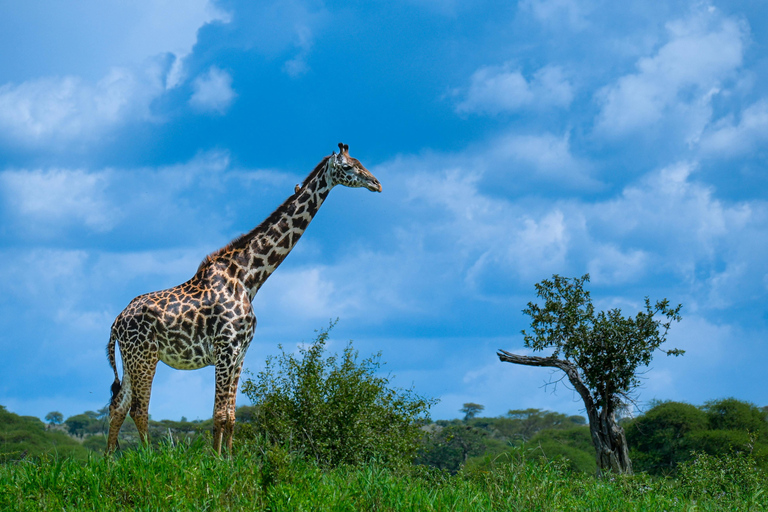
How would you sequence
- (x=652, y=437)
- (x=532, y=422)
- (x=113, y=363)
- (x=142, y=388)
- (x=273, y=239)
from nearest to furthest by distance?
1. (x=142, y=388)
2. (x=113, y=363)
3. (x=273, y=239)
4. (x=652, y=437)
5. (x=532, y=422)

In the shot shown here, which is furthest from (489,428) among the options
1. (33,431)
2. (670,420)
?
(33,431)

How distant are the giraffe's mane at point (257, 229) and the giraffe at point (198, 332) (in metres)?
0.02

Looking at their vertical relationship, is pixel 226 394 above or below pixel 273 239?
below

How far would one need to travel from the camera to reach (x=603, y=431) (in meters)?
18.6

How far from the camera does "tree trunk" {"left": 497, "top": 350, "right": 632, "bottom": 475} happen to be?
60.0ft

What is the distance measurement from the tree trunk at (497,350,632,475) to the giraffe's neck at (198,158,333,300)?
A: 9.43 meters

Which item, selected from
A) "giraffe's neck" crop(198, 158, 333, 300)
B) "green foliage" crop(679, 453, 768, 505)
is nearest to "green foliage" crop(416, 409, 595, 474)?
"green foliage" crop(679, 453, 768, 505)

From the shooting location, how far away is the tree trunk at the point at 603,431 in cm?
1830

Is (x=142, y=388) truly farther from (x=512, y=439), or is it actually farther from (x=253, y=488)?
(x=512, y=439)

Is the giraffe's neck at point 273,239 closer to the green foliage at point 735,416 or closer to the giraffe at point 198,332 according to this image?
the giraffe at point 198,332

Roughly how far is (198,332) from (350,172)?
4065 millimetres

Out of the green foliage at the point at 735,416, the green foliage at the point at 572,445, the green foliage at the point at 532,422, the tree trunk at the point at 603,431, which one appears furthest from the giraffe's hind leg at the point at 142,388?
the green foliage at the point at 532,422

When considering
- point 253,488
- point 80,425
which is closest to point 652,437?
point 253,488

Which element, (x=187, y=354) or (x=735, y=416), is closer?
(x=187, y=354)
